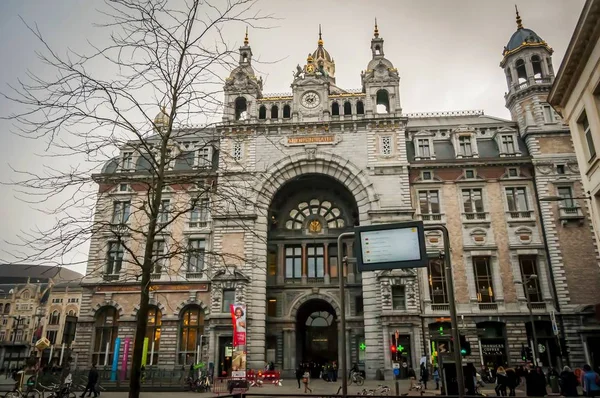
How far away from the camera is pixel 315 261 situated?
1586 inches

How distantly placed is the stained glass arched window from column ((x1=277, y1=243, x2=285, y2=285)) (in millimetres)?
2245

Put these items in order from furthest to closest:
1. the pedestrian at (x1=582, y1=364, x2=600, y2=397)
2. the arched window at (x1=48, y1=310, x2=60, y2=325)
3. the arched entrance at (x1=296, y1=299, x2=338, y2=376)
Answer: the arched window at (x1=48, y1=310, x2=60, y2=325) < the arched entrance at (x1=296, y1=299, x2=338, y2=376) < the pedestrian at (x1=582, y1=364, x2=600, y2=397)

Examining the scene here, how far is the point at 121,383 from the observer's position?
29828 millimetres

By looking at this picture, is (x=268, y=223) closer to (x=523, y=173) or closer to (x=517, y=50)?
(x=523, y=173)

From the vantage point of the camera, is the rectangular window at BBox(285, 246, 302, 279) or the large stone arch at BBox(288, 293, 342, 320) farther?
the rectangular window at BBox(285, 246, 302, 279)

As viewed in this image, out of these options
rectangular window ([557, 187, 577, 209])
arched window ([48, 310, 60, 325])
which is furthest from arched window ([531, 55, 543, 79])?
arched window ([48, 310, 60, 325])

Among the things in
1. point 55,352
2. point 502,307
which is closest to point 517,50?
point 502,307

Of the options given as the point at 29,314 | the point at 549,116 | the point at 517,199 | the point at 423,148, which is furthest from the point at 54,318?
the point at 549,116

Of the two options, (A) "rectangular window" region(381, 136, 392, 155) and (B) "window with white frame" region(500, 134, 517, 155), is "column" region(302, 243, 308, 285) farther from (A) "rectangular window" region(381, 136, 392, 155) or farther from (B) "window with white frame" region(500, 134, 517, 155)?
(B) "window with white frame" region(500, 134, 517, 155)

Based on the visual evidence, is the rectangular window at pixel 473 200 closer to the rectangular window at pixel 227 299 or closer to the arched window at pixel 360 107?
the arched window at pixel 360 107

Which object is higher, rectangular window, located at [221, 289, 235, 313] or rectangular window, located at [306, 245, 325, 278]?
rectangular window, located at [306, 245, 325, 278]

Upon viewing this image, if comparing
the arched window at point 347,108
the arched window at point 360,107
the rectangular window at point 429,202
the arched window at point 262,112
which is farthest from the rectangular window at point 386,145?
the arched window at point 262,112

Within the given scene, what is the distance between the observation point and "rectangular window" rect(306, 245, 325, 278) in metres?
40.0

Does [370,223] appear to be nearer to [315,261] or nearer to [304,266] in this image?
[315,261]
